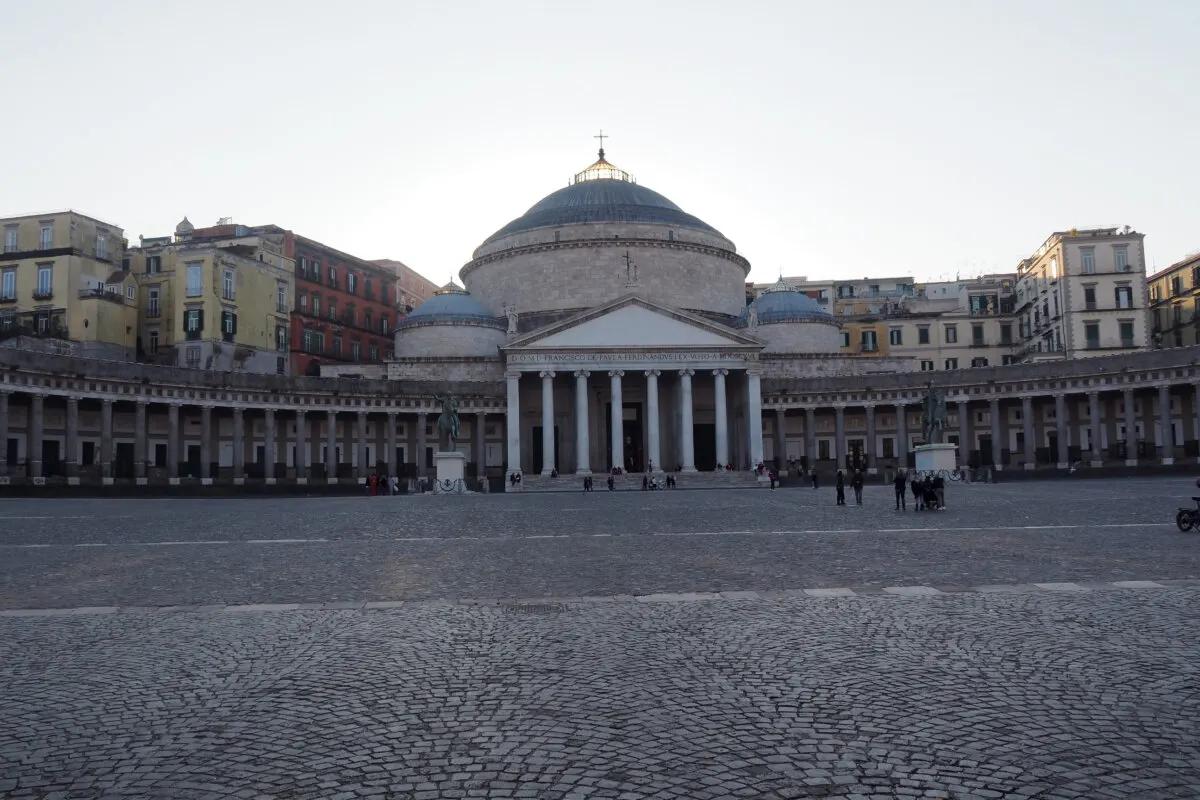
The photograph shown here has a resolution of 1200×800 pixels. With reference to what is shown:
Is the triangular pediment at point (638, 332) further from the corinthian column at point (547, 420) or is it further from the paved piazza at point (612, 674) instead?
the paved piazza at point (612, 674)

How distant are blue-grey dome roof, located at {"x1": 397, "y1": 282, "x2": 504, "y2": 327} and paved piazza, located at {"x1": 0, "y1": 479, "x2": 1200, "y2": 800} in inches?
2191

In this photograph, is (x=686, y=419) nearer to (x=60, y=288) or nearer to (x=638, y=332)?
(x=638, y=332)

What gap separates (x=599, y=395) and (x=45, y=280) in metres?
33.7

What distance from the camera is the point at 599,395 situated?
6656 centimetres

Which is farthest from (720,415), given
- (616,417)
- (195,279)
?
(195,279)

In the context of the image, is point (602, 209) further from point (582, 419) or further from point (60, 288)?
point (60, 288)

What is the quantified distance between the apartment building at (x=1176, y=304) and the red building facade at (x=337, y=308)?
59.9m

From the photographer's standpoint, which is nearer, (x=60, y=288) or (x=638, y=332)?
(x=60, y=288)

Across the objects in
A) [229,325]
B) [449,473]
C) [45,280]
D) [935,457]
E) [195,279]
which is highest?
[195,279]

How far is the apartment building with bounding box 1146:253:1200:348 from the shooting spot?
72562mm

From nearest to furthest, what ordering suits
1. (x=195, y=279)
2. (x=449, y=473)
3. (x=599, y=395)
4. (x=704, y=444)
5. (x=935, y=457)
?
(x=935, y=457)
(x=449, y=473)
(x=195, y=279)
(x=599, y=395)
(x=704, y=444)

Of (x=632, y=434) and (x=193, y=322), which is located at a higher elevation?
(x=193, y=322)

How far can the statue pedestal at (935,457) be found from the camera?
48094 mm

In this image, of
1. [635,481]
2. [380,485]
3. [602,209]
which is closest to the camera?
[380,485]
